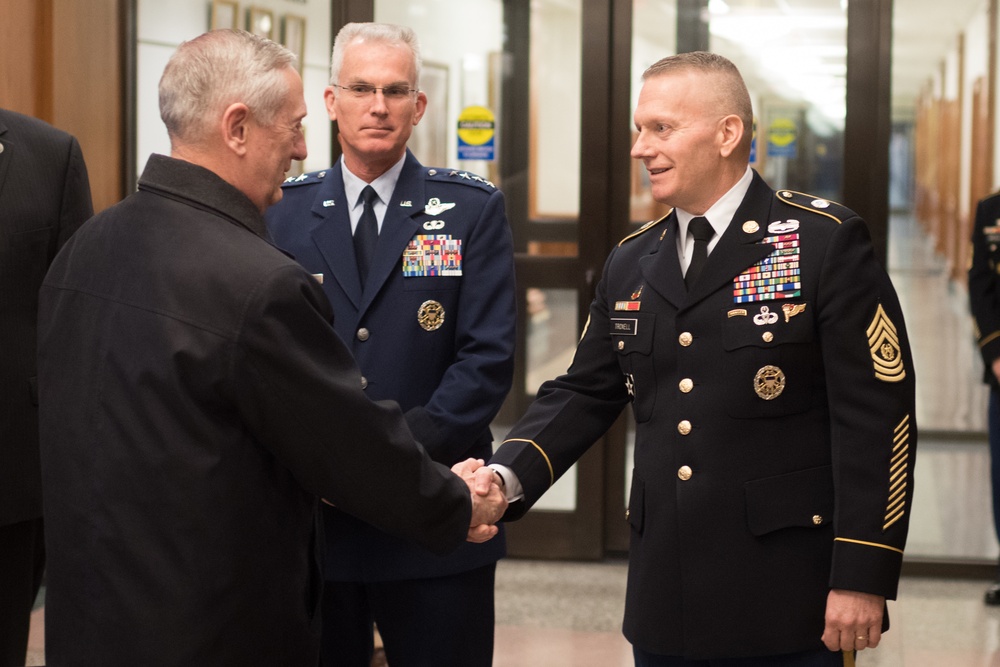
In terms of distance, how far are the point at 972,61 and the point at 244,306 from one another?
4.64m

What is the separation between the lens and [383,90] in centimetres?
229

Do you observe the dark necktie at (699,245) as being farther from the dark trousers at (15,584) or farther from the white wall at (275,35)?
the white wall at (275,35)

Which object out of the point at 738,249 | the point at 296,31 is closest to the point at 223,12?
the point at 296,31

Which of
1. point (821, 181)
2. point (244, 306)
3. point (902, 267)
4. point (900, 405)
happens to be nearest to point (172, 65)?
point (244, 306)

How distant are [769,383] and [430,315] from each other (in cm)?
69

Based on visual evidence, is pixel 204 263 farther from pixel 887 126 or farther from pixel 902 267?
pixel 902 267

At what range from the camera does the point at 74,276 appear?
5.29 feet

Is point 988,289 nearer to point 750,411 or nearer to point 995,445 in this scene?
point 995,445

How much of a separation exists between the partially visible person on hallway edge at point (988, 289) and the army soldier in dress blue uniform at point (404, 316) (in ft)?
8.00

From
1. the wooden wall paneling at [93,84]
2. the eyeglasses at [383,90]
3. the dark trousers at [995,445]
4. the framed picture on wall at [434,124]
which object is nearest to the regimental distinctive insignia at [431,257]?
the eyeglasses at [383,90]

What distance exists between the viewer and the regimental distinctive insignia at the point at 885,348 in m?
1.83

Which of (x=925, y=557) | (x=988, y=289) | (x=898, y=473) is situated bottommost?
(x=925, y=557)

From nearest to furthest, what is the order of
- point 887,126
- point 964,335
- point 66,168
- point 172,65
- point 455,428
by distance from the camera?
1. point 172,65
2. point 455,428
3. point 66,168
4. point 887,126
5. point 964,335

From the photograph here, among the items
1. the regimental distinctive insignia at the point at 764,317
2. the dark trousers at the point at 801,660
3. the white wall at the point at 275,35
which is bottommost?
the dark trousers at the point at 801,660
